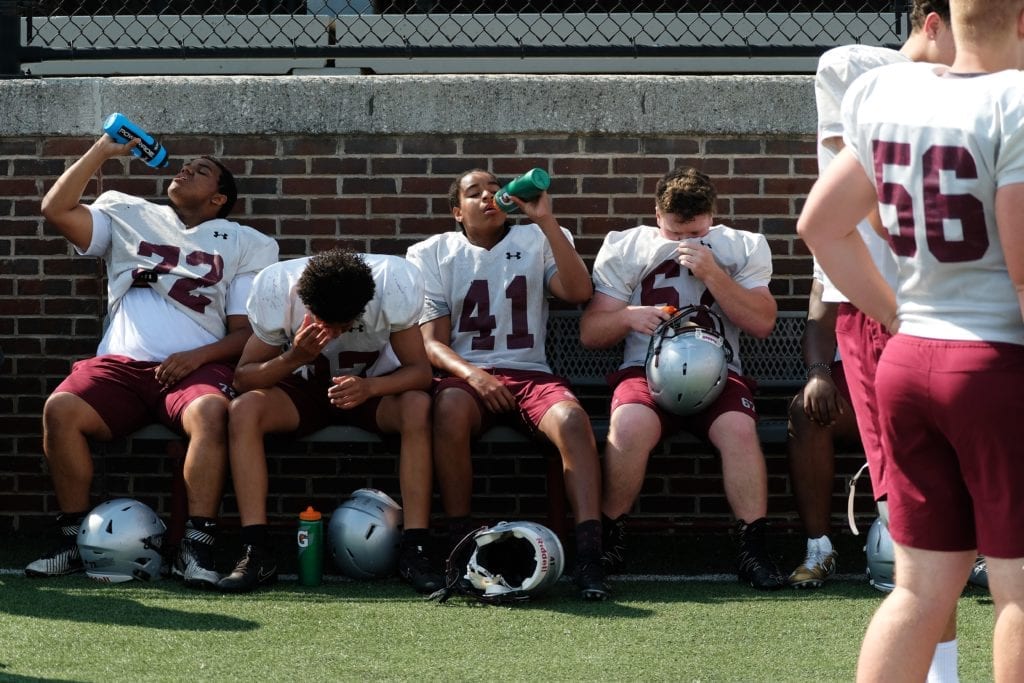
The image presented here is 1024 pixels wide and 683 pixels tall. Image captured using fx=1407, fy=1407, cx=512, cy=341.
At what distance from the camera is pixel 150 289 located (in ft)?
19.0

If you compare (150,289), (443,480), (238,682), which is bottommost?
(238,682)

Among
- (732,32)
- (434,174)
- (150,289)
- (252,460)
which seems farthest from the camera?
(732,32)

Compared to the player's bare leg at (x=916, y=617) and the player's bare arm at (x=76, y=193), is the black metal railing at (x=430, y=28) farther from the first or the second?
the player's bare leg at (x=916, y=617)

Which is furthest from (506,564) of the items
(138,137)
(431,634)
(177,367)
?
(138,137)

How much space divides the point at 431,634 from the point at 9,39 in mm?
3662

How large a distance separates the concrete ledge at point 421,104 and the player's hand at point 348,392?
1433 mm

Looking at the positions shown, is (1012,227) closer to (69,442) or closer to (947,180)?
(947,180)

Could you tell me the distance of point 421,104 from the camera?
613 centimetres

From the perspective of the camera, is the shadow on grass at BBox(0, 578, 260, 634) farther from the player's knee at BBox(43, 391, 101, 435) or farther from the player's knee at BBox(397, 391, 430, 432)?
the player's knee at BBox(397, 391, 430, 432)

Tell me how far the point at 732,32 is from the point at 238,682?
163 inches

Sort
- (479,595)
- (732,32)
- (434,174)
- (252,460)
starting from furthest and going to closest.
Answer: (732,32)
(434,174)
(252,460)
(479,595)

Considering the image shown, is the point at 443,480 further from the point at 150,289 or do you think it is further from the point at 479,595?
the point at 150,289

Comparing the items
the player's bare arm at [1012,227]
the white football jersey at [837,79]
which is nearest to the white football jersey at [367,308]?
the white football jersey at [837,79]

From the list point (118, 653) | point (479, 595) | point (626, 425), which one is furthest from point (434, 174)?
point (118, 653)
